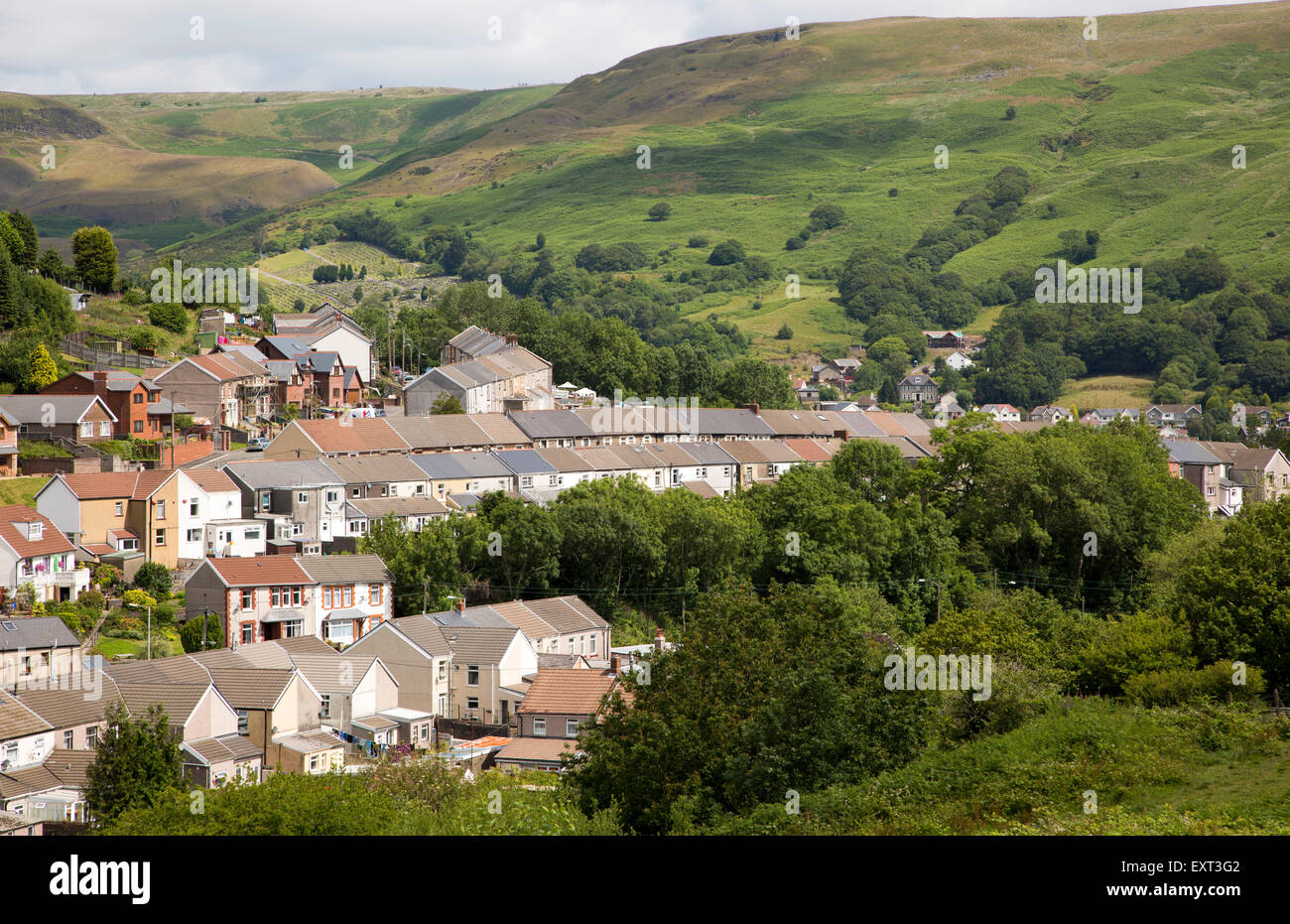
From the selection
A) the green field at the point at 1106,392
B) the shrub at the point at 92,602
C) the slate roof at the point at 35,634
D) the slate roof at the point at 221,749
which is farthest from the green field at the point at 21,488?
the green field at the point at 1106,392

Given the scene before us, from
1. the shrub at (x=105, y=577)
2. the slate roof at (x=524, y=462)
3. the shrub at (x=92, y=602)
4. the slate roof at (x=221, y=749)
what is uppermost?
the slate roof at (x=524, y=462)

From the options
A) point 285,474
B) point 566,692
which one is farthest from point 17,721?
point 285,474

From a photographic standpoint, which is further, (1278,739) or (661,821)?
(661,821)

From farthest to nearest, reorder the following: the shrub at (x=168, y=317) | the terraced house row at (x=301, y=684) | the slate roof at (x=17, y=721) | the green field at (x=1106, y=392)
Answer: the green field at (x=1106, y=392) < the shrub at (x=168, y=317) < the terraced house row at (x=301, y=684) < the slate roof at (x=17, y=721)

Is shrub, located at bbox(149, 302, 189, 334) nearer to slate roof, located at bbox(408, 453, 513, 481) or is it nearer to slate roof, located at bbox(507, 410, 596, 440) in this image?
slate roof, located at bbox(507, 410, 596, 440)

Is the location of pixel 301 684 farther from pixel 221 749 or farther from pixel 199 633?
pixel 199 633

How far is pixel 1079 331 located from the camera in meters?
194

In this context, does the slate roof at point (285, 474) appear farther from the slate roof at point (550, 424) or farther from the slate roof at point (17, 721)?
the slate roof at point (17, 721)

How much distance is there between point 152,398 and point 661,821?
175 ft

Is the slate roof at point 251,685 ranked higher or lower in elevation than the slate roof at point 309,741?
higher

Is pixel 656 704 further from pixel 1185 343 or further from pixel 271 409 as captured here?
pixel 1185 343

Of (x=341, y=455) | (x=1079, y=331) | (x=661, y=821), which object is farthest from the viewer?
(x=1079, y=331)

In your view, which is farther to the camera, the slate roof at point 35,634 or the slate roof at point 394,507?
the slate roof at point 394,507
